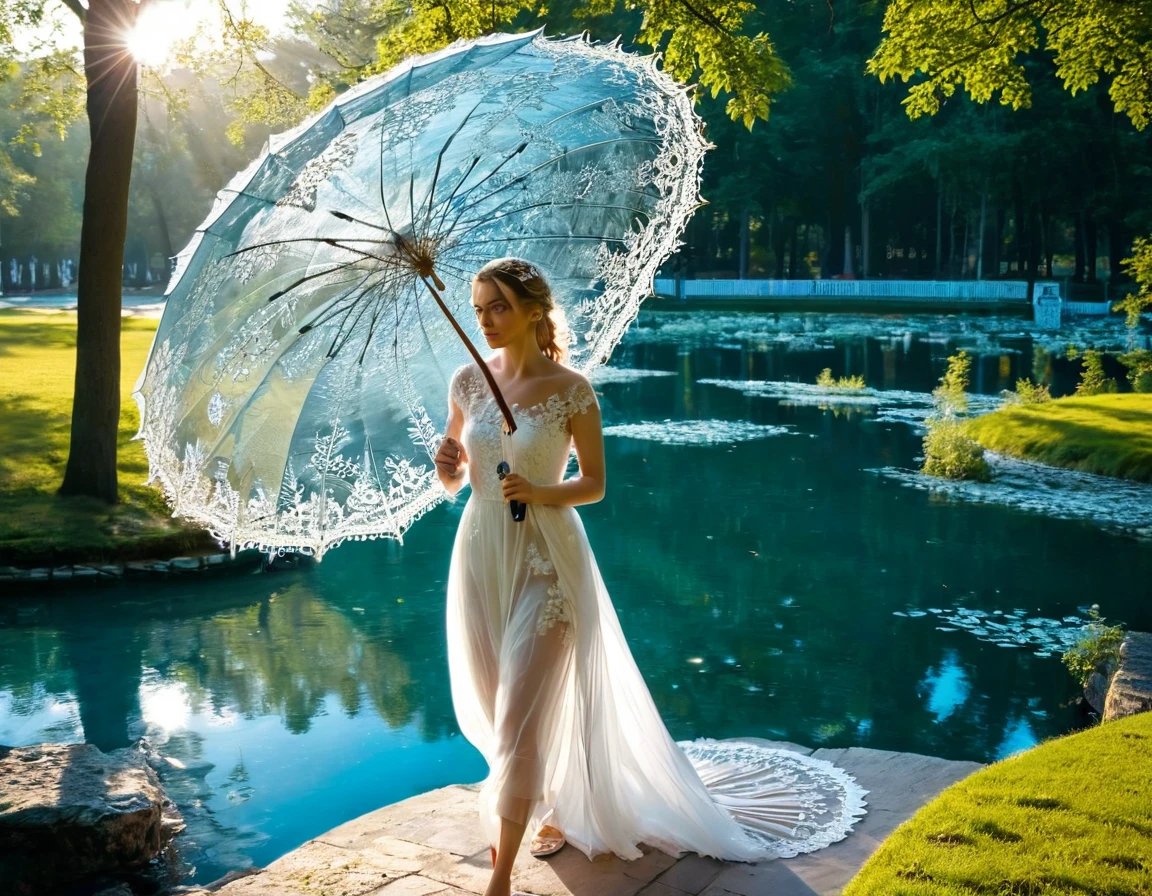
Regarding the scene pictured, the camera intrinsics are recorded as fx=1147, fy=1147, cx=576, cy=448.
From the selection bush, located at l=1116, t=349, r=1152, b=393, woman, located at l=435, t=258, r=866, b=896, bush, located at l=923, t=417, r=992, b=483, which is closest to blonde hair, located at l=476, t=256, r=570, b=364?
woman, located at l=435, t=258, r=866, b=896

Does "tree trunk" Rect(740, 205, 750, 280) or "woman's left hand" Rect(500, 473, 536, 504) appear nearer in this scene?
"woman's left hand" Rect(500, 473, 536, 504)

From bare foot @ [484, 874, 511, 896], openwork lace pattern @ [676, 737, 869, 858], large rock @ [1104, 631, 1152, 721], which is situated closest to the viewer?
bare foot @ [484, 874, 511, 896]

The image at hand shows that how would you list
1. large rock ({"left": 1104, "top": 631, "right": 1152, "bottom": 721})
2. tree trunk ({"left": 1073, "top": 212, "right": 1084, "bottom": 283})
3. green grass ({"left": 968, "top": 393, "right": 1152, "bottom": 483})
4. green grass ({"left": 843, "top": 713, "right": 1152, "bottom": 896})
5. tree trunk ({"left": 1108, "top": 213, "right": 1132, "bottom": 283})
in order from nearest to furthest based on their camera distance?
green grass ({"left": 843, "top": 713, "right": 1152, "bottom": 896}) → large rock ({"left": 1104, "top": 631, "right": 1152, "bottom": 721}) → green grass ({"left": 968, "top": 393, "right": 1152, "bottom": 483}) → tree trunk ({"left": 1108, "top": 213, "right": 1132, "bottom": 283}) → tree trunk ({"left": 1073, "top": 212, "right": 1084, "bottom": 283})

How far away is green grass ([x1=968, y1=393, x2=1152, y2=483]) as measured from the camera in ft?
48.2

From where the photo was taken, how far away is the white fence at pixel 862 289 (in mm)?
41812

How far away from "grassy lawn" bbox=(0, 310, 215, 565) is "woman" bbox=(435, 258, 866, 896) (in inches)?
198

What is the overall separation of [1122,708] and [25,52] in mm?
13204

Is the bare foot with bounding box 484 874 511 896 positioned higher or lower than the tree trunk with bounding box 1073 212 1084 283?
lower

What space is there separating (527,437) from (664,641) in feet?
18.3

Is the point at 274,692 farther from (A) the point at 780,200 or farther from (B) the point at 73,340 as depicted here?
(A) the point at 780,200

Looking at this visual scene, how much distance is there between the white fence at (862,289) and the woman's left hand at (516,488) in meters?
35.9

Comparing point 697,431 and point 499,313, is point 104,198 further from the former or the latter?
point 697,431

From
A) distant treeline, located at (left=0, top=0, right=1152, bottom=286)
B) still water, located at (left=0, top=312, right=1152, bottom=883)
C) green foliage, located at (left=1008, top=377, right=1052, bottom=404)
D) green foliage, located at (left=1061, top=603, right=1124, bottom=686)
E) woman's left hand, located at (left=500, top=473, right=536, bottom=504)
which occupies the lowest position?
still water, located at (left=0, top=312, right=1152, bottom=883)

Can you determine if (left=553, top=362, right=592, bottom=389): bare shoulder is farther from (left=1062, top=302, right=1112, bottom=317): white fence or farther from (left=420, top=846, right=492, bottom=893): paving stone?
(left=1062, top=302, right=1112, bottom=317): white fence
